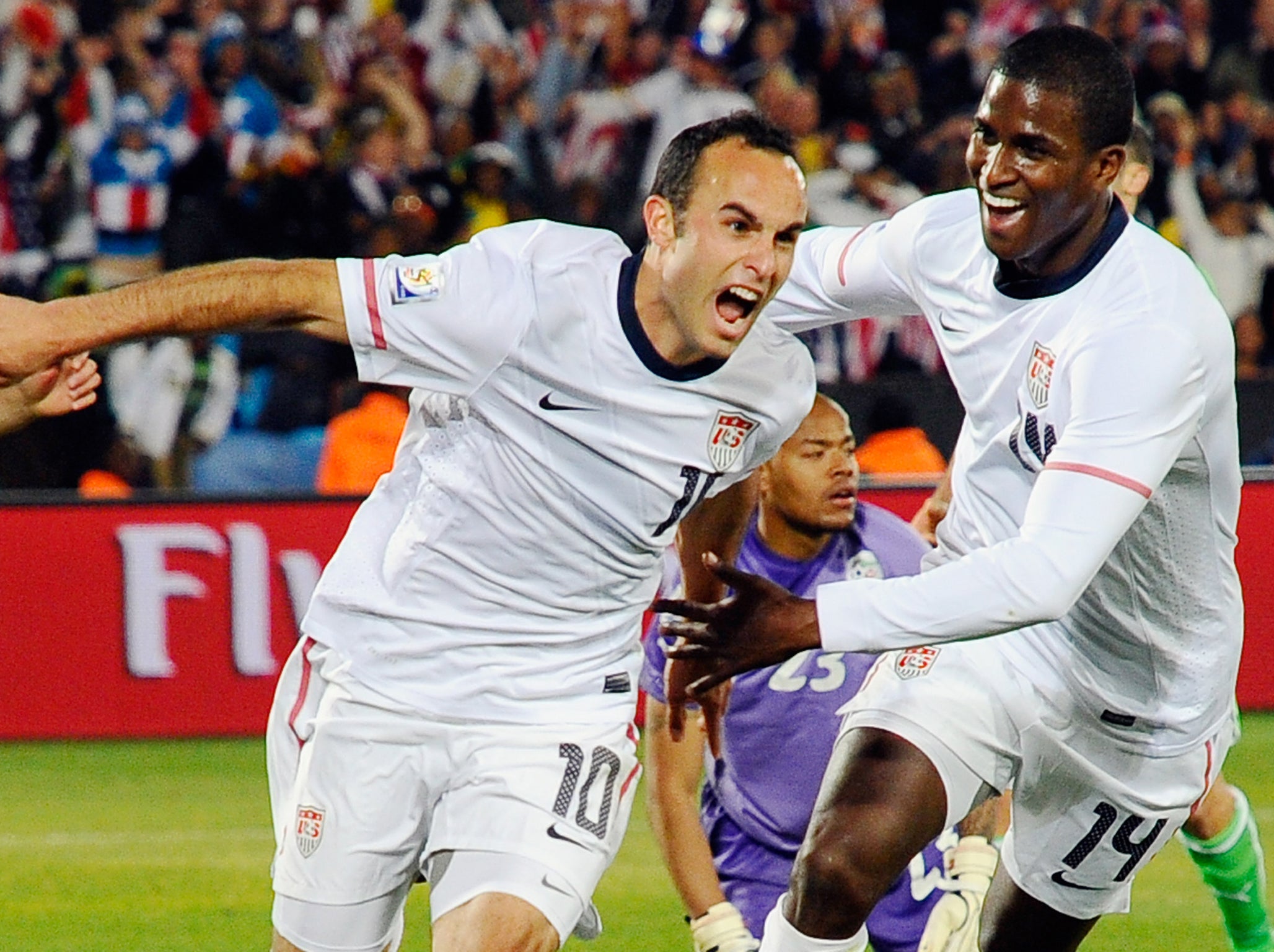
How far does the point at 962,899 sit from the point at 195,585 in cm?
473

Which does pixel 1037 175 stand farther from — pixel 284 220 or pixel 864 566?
pixel 284 220

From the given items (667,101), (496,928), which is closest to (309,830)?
(496,928)

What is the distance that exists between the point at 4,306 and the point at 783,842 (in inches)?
95.5

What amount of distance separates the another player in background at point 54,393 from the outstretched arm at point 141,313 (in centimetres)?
12

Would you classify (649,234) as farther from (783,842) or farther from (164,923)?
(164,923)

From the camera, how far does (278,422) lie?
10.3 meters

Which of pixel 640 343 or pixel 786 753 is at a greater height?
pixel 640 343

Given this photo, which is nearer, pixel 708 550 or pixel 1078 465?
pixel 1078 465

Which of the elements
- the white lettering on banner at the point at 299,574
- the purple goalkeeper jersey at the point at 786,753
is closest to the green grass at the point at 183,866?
the white lettering on banner at the point at 299,574

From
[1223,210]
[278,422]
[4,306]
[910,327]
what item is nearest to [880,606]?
[4,306]

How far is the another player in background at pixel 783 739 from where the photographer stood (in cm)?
494

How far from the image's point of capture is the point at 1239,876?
18.4 ft

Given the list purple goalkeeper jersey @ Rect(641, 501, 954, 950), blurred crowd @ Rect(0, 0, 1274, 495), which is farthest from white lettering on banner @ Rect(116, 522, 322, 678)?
purple goalkeeper jersey @ Rect(641, 501, 954, 950)

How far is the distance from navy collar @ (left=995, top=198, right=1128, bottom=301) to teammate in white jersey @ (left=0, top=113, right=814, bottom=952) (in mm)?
588
